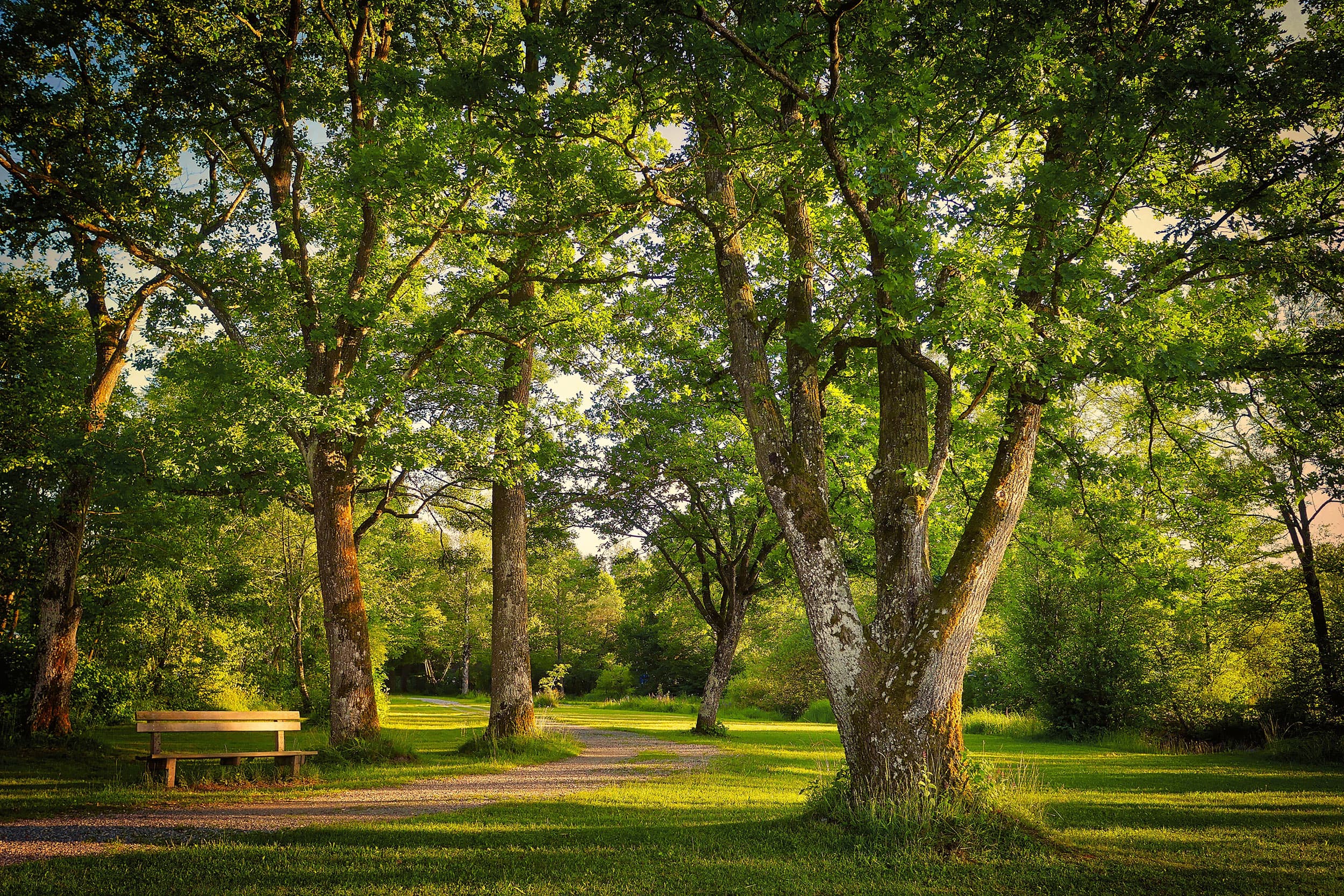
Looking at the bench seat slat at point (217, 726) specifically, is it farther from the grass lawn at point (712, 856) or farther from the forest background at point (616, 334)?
the grass lawn at point (712, 856)

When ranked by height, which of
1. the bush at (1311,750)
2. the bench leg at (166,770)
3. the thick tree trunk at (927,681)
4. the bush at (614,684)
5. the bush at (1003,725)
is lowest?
the bush at (614,684)

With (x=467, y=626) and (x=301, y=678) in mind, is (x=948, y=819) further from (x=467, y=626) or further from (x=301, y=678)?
(x=467, y=626)

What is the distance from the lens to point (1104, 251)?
7.89 meters

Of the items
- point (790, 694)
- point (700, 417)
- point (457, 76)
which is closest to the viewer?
point (457, 76)

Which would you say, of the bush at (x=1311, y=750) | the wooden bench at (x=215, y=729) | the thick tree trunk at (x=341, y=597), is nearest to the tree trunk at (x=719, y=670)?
the thick tree trunk at (x=341, y=597)

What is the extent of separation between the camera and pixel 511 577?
14.5 metres

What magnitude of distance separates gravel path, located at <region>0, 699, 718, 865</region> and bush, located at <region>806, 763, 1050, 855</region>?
4.10m

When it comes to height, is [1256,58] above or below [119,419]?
above

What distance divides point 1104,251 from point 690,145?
496 centimetres

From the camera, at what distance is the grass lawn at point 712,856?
16.5ft

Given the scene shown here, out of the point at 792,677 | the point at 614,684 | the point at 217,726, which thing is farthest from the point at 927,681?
the point at 614,684

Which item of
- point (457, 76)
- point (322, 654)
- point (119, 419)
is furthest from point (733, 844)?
point (322, 654)

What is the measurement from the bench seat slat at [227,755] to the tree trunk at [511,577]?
3883 mm

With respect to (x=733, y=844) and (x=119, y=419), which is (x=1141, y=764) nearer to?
(x=733, y=844)
